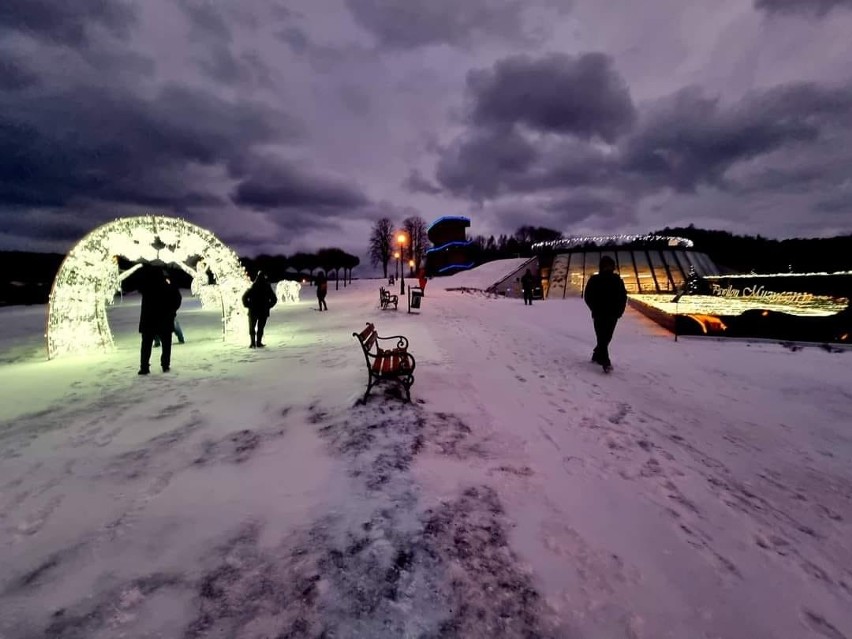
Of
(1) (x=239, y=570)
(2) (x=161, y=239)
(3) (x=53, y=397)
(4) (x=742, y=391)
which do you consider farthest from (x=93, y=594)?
(2) (x=161, y=239)

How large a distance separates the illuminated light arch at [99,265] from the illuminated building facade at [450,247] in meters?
46.8

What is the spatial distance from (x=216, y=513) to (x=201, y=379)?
16.0 feet

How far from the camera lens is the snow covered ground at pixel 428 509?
2.21 meters

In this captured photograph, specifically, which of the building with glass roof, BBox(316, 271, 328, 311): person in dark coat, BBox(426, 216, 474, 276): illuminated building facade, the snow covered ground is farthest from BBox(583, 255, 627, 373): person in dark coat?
BBox(426, 216, 474, 276): illuminated building facade

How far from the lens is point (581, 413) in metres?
5.39

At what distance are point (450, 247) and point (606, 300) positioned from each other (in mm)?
50305

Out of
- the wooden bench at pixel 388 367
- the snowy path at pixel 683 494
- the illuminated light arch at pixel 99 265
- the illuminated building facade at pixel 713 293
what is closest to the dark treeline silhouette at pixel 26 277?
the illuminated light arch at pixel 99 265

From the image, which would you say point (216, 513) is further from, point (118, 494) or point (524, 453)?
point (524, 453)

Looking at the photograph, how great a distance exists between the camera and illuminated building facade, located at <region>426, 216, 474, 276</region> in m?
56.6

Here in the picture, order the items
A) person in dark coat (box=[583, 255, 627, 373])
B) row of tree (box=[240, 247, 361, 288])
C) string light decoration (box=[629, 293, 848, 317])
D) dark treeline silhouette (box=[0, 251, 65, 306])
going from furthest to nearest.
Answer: row of tree (box=[240, 247, 361, 288]), dark treeline silhouette (box=[0, 251, 65, 306]), string light decoration (box=[629, 293, 848, 317]), person in dark coat (box=[583, 255, 627, 373])

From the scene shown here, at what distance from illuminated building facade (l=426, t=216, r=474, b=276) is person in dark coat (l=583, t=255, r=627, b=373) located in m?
48.3

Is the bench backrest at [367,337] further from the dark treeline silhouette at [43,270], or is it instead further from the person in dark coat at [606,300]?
the dark treeline silhouette at [43,270]

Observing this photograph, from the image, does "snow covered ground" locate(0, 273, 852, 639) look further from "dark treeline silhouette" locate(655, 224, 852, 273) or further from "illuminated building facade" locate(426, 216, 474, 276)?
"illuminated building facade" locate(426, 216, 474, 276)

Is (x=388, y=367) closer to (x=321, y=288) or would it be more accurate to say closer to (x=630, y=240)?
(x=321, y=288)
